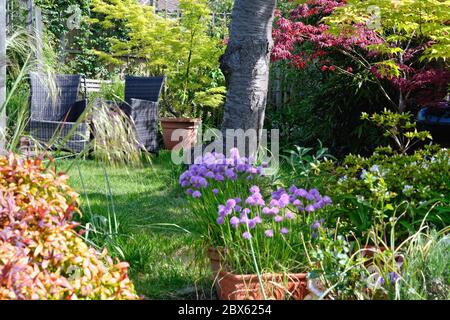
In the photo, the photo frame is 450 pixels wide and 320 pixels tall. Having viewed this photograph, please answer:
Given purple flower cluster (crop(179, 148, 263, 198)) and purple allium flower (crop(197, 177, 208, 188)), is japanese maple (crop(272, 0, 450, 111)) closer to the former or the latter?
purple flower cluster (crop(179, 148, 263, 198))

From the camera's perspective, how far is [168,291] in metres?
3.21

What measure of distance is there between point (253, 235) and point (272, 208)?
15cm

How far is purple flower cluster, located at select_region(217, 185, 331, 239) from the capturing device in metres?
2.83

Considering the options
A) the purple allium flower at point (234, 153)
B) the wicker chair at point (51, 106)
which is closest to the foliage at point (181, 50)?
the wicker chair at point (51, 106)

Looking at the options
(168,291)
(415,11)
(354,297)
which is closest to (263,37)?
(415,11)

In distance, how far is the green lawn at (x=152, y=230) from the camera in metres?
3.27

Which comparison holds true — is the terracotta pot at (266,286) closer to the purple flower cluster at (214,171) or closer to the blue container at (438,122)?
the purple flower cluster at (214,171)

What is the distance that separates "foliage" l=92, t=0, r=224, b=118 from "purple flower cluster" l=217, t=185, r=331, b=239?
6290 mm

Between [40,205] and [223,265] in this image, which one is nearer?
[40,205]

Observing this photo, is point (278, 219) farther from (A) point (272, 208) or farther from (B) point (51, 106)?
(B) point (51, 106)

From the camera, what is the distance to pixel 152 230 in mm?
4438

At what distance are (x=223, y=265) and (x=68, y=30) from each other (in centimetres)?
1069

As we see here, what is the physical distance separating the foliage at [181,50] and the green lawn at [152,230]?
3176 millimetres
